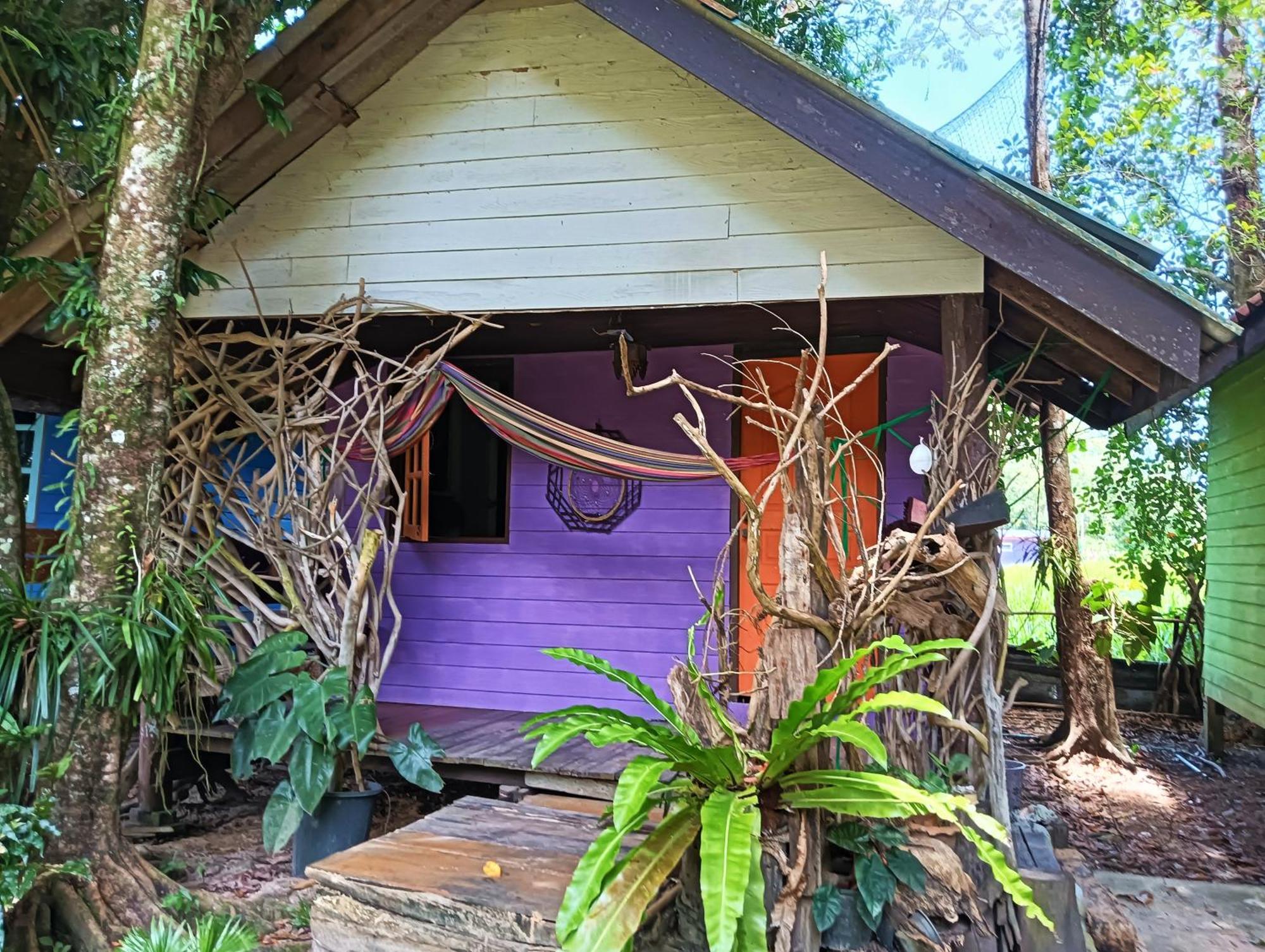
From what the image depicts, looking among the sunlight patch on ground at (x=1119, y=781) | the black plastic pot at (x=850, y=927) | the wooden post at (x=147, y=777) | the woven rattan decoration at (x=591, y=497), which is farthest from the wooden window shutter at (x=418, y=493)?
the sunlight patch on ground at (x=1119, y=781)

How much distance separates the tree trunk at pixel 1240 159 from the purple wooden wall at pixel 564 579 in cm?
482

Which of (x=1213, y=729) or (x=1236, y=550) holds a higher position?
(x=1236, y=550)

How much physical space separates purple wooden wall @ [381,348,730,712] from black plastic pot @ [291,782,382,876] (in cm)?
167

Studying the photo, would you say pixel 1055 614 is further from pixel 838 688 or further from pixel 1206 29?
pixel 1206 29

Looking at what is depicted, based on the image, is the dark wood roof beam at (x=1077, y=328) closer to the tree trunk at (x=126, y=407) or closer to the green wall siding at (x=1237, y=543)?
the green wall siding at (x=1237, y=543)

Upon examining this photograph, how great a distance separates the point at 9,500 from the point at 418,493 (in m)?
1.93

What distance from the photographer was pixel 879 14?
34.0 feet

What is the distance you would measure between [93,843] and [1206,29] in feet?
32.6

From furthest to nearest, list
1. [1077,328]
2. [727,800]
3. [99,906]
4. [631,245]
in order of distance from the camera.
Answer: [631,245] → [1077,328] → [99,906] → [727,800]

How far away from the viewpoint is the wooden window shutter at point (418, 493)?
4.93 metres

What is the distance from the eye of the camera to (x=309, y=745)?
3471mm

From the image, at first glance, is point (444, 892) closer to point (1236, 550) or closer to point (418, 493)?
point (418, 493)

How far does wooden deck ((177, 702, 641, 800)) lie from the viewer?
3.82m

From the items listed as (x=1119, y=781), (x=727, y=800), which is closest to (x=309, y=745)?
(x=727, y=800)
